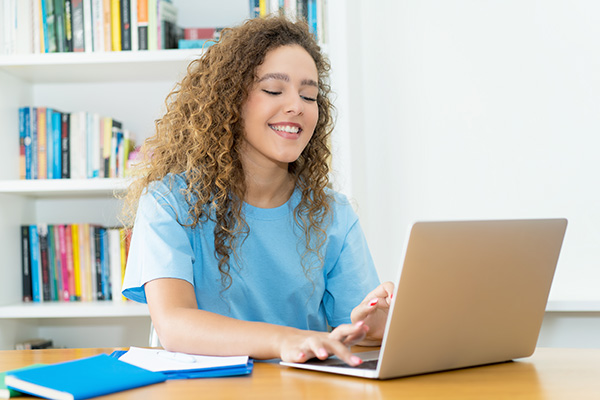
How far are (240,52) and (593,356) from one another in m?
0.94

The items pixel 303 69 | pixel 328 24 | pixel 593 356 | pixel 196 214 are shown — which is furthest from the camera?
pixel 328 24

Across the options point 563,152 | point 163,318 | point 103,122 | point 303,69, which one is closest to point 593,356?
point 163,318

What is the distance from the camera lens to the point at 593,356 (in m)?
1.03

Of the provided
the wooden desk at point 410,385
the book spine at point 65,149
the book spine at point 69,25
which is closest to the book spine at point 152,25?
the book spine at point 69,25

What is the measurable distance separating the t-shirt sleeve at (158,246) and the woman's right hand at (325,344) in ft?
1.06

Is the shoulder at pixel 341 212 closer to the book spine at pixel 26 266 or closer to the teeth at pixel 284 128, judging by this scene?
the teeth at pixel 284 128

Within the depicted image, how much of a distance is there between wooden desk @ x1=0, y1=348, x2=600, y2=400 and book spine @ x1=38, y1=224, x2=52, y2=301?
4.85ft

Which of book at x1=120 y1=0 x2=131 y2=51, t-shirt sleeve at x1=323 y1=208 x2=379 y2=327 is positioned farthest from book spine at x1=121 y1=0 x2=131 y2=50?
t-shirt sleeve at x1=323 y1=208 x2=379 y2=327

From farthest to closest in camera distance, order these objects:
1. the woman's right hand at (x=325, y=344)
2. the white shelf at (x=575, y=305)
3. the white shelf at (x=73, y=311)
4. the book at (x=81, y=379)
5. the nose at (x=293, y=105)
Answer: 1. the white shelf at (x=73, y=311)
2. the white shelf at (x=575, y=305)
3. the nose at (x=293, y=105)
4. the woman's right hand at (x=325, y=344)
5. the book at (x=81, y=379)

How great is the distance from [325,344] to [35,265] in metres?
1.63

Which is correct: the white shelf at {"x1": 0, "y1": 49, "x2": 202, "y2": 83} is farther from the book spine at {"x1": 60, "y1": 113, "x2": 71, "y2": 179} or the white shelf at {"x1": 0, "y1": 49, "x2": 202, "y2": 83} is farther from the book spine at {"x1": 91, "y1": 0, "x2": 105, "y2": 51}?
the book spine at {"x1": 60, "y1": 113, "x2": 71, "y2": 179}

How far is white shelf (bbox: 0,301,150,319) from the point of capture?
202 cm

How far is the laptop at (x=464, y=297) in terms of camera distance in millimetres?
A: 783

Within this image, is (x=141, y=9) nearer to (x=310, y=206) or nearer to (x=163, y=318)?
(x=310, y=206)
